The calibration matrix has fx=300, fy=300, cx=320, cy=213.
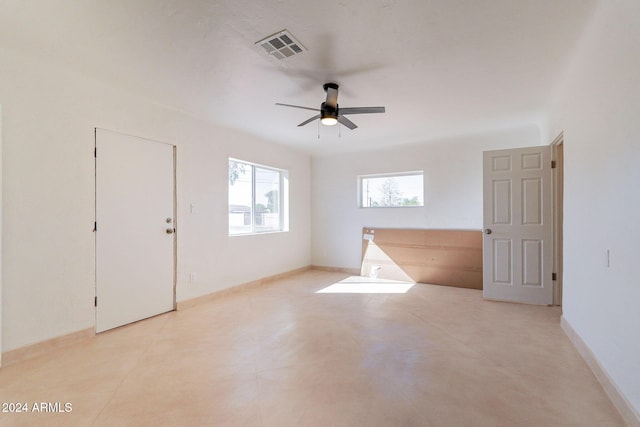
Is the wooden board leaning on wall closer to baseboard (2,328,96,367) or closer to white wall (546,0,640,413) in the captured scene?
white wall (546,0,640,413)

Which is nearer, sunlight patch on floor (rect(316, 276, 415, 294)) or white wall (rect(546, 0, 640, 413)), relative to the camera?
white wall (rect(546, 0, 640, 413))

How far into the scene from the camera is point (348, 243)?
19.7 feet

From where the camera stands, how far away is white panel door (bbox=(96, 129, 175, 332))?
302 centimetres

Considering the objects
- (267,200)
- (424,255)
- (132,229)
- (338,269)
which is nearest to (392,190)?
(424,255)

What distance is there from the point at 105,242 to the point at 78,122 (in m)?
1.17

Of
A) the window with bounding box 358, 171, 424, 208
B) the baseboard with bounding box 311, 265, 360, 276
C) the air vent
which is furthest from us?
the baseboard with bounding box 311, 265, 360, 276

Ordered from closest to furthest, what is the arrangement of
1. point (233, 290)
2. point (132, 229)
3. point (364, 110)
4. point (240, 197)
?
point (364, 110) → point (132, 229) → point (233, 290) → point (240, 197)

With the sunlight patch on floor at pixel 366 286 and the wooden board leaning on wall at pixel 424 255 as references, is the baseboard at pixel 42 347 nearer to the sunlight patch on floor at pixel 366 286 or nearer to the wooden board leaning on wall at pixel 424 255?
the sunlight patch on floor at pixel 366 286

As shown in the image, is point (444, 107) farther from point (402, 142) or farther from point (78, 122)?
point (78, 122)

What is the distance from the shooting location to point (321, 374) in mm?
2148

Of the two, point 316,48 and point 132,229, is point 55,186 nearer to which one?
point 132,229

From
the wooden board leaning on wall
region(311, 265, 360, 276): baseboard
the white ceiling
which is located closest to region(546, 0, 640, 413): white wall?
the white ceiling

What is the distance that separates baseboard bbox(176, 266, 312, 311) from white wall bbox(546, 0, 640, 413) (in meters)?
3.98

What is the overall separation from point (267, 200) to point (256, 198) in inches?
Result: 12.8
